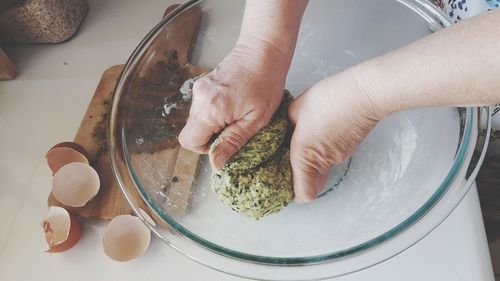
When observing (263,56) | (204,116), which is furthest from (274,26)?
(204,116)

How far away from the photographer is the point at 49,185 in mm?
1000

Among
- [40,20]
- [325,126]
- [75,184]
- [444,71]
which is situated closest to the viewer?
[444,71]

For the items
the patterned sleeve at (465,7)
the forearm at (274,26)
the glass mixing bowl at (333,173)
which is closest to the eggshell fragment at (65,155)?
the glass mixing bowl at (333,173)

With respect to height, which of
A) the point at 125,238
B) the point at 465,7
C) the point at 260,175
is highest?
the point at 465,7

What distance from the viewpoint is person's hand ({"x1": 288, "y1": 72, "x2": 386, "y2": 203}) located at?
0.63 meters

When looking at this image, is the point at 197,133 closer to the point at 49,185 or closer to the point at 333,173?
the point at 333,173

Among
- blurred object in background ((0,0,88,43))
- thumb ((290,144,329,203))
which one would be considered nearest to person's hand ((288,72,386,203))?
thumb ((290,144,329,203))

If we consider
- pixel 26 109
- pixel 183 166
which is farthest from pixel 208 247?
pixel 26 109

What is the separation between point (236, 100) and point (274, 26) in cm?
14

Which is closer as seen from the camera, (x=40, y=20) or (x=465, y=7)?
(x=465, y=7)

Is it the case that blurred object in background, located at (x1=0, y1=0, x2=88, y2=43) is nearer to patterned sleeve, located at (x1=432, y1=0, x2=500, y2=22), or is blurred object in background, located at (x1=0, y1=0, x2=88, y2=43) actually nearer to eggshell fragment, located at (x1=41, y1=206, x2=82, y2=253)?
eggshell fragment, located at (x1=41, y1=206, x2=82, y2=253)

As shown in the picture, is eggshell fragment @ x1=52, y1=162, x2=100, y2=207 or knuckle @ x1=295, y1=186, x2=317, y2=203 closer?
knuckle @ x1=295, y1=186, x2=317, y2=203

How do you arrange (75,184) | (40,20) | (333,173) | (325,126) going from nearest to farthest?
(325,126) < (333,173) < (75,184) < (40,20)

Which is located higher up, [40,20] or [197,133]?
[40,20]
